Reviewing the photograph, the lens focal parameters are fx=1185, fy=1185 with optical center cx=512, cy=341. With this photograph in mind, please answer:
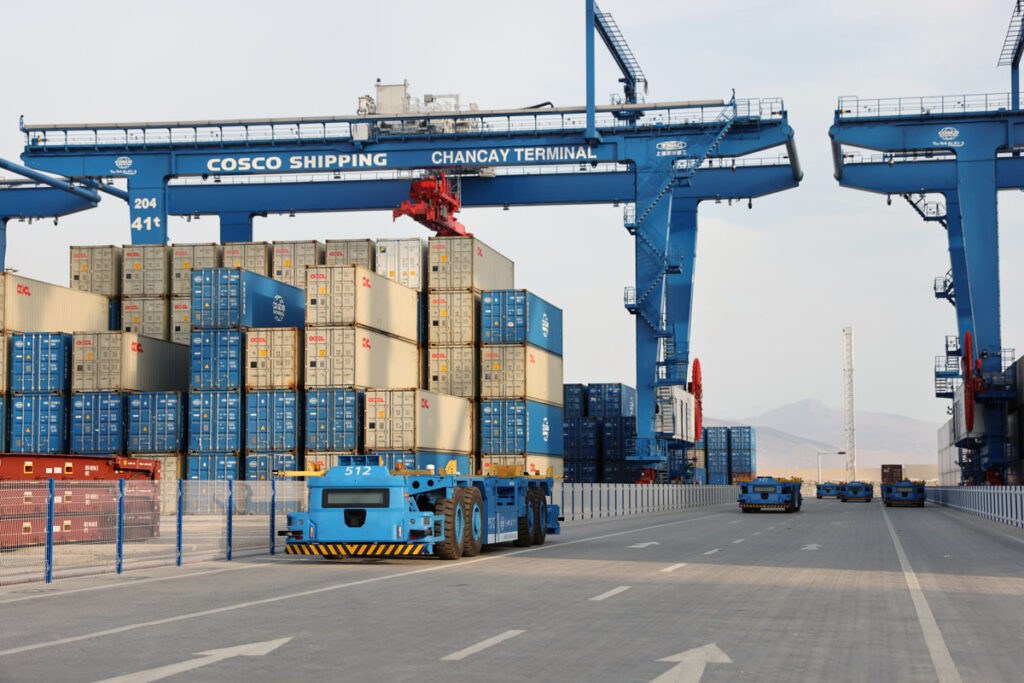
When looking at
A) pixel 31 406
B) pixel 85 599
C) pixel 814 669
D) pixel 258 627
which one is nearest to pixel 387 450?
pixel 31 406

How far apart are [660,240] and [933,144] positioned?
13.0 metres

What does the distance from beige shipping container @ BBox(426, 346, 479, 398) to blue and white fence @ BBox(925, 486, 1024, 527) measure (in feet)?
64.5

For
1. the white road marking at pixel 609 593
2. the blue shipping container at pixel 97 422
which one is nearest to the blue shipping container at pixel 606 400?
the blue shipping container at pixel 97 422

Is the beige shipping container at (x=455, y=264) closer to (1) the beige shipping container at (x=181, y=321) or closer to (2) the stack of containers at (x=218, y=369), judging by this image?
(2) the stack of containers at (x=218, y=369)

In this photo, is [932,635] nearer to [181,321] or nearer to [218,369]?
[218,369]

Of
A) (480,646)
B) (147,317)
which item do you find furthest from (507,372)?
(480,646)

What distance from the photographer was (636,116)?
52.4 m

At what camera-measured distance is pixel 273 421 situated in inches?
1588

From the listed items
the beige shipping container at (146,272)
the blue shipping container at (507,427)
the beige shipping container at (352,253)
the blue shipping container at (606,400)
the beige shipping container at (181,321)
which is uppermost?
the beige shipping container at (352,253)

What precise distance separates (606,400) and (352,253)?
2422 centimetres

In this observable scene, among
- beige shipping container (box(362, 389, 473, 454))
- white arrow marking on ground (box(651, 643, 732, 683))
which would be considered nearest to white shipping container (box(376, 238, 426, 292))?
beige shipping container (box(362, 389, 473, 454))

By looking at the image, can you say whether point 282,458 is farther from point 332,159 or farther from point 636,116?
point 636,116

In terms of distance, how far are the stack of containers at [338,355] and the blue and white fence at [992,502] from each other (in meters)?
21.6

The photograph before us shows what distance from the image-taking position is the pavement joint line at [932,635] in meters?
9.06
